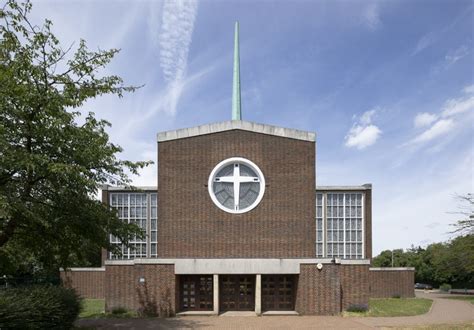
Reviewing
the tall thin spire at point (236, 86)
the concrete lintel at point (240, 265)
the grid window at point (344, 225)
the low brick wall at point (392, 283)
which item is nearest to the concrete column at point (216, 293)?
the concrete lintel at point (240, 265)

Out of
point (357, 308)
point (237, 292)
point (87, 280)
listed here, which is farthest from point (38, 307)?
point (87, 280)

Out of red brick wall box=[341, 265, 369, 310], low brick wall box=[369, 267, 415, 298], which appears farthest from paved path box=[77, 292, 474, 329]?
low brick wall box=[369, 267, 415, 298]

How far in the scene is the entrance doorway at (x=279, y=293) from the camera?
24.1m

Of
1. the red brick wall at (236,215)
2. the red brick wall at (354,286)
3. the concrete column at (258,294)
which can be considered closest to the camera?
the concrete column at (258,294)

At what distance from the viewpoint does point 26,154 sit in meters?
12.7

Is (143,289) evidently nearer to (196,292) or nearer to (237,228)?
(196,292)

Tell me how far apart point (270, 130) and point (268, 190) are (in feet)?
10.2

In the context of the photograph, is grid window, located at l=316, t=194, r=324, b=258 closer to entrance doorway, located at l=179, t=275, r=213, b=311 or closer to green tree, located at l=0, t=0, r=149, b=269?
entrance doorway, located at l=179, t=275, r=213, b=311

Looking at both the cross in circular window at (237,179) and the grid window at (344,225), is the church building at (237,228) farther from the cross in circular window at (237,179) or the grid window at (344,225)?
the grid window at (344,225)

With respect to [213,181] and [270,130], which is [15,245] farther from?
[270,130]

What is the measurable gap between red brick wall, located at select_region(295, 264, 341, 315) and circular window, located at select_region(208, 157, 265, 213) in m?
4.40

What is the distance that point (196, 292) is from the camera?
950 inches

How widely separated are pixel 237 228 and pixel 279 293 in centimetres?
388

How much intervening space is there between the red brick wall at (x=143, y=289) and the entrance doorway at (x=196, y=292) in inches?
55.9
